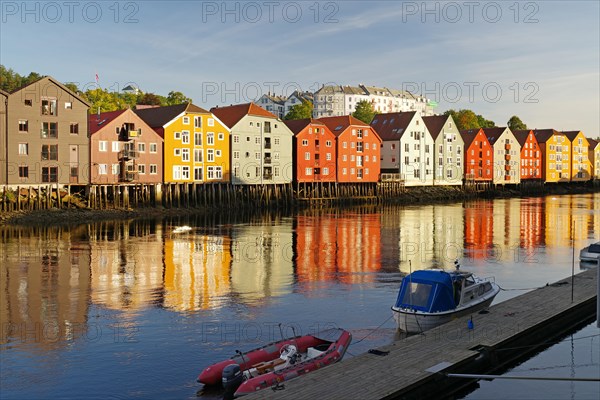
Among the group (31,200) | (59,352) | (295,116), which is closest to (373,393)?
(59,352)

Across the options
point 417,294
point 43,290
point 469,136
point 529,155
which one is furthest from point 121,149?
point 529,155

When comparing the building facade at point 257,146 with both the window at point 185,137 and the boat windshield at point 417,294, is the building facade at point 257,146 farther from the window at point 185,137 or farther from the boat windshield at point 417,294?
the boat windshield at point 417,294

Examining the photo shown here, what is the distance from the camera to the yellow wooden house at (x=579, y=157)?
169m

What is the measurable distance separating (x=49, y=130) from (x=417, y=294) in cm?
5650

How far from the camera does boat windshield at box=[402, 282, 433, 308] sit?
2128cm

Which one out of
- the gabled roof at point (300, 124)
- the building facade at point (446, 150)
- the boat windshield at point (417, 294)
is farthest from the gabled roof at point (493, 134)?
the boat windshield at point (417, 294)

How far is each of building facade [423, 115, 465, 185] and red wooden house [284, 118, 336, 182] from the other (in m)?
28.5

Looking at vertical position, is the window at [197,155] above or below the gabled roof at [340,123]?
below

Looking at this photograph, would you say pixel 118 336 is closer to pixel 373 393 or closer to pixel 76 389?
pixel 76 389

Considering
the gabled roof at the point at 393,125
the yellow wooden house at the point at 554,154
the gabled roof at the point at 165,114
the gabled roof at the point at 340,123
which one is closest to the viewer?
the gabled roof at the point at 165,114

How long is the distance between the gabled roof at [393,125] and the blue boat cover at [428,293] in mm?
91127

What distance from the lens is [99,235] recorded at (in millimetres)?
51500

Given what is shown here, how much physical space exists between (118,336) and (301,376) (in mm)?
8952

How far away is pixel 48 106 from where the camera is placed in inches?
2653
